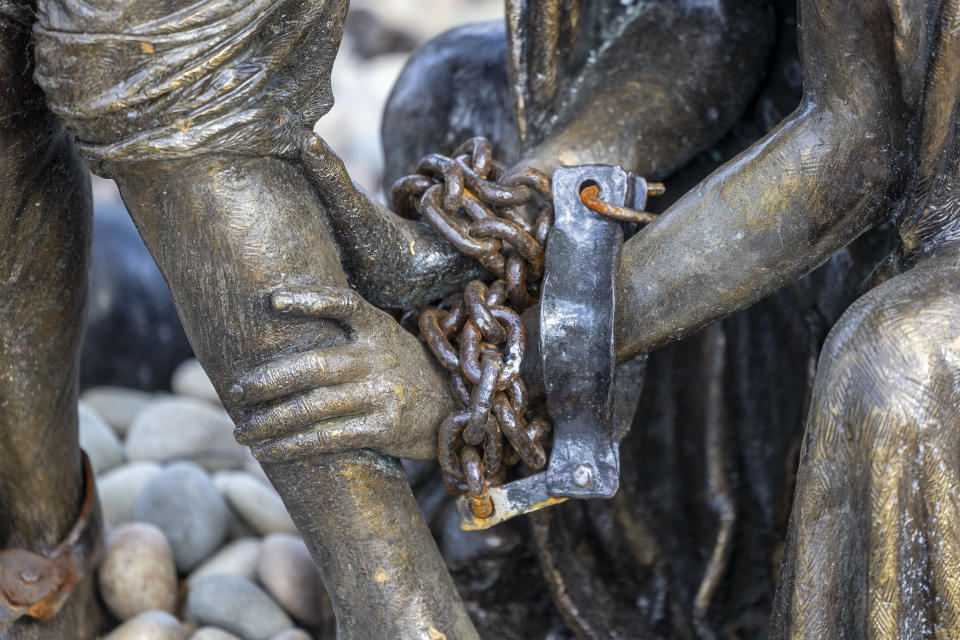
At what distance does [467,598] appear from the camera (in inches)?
62.6

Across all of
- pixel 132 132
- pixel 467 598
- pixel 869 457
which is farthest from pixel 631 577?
pixel 132 132

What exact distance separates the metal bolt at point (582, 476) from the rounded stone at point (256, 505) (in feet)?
2.48

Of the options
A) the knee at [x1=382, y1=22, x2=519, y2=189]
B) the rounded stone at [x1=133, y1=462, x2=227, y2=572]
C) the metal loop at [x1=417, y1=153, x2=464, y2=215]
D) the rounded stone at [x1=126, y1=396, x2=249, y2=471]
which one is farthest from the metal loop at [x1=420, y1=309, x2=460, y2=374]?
the rounded stone at [x1=126, y1=396, x2=249, y2=471]

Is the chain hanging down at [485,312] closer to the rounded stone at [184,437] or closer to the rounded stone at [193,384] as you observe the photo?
the rounded stone at [184,437]

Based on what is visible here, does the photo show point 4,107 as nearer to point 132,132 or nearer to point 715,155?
point 132,132

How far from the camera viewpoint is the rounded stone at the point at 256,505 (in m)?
1.82

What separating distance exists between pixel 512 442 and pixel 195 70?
43 centimetres

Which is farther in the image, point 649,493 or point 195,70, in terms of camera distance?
point 649,493

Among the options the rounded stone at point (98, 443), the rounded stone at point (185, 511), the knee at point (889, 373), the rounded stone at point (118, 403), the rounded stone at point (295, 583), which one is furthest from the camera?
the rounded stone at point (118, 403)

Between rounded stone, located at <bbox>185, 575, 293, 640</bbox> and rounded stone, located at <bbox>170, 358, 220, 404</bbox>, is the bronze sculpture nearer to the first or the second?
rounded stone, located at <bbox>185, 575, 293, 640</bbox>

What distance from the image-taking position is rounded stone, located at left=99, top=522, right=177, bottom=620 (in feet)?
5.02

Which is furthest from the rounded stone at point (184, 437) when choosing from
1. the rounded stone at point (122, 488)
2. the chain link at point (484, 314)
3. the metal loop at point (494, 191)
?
the metal loop at point (494, 191)

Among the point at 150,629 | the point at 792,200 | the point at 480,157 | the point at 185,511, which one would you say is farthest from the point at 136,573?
the point at 792,200

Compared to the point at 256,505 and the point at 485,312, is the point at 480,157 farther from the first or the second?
the point at 256,505
